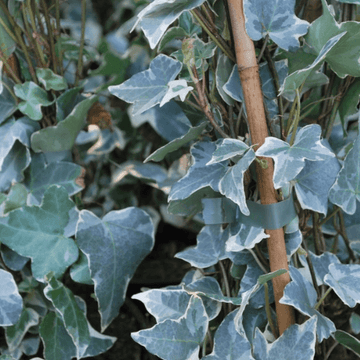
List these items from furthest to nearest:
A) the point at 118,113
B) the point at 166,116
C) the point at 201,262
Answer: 1. the point at 118,113
2. the point at 166,116
3. the point at 201,262

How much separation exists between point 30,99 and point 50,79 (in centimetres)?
4

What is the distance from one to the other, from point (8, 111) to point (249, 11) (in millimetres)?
415

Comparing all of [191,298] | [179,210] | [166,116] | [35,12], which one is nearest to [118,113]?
[166,116]

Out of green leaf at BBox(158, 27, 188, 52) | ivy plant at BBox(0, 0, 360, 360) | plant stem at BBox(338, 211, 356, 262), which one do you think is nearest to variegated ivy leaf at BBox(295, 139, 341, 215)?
ivy plant at BBox(0, 0, 360, 360)

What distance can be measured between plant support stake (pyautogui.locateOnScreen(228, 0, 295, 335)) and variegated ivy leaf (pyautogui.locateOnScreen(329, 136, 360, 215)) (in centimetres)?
9

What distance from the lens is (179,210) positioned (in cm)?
56

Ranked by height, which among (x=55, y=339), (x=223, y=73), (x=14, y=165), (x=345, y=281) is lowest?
(x=55, y=339)

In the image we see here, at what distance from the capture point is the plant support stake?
0.45m

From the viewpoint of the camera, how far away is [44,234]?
635 mm

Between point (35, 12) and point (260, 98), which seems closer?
point (260, 98)

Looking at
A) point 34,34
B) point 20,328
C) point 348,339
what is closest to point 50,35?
point 34,34

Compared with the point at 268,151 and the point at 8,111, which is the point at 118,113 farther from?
the point at 268,151

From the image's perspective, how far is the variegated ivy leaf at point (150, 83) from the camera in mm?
480

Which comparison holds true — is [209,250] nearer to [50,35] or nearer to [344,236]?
[344,236]
